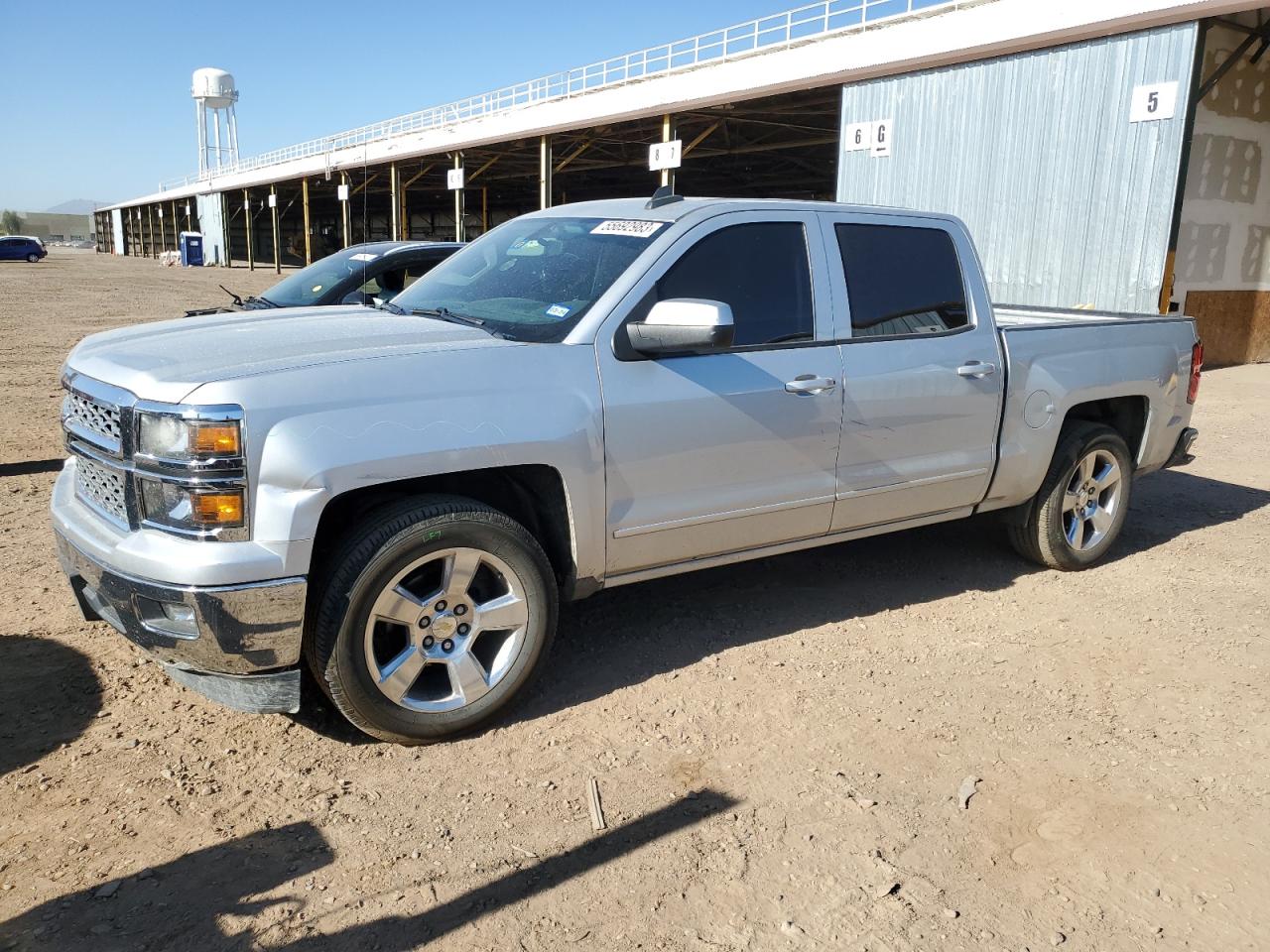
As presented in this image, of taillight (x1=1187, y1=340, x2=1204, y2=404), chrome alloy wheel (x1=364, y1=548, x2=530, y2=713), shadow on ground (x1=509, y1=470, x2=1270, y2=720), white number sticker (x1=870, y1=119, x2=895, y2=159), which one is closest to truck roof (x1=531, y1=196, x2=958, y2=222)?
chrome alloy wheel (x1=364, y1=548, x2=530, y2=713)

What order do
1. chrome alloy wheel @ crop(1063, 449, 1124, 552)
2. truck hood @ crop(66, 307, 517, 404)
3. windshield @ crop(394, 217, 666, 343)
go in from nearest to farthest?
truck hood @ crop(66, 307, 517, 404)
windshield @ crop(394, 217, 666, 343)
chrome alloy wheel @ crop(1063, 449, 1124, 552)

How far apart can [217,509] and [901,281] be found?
318 cm

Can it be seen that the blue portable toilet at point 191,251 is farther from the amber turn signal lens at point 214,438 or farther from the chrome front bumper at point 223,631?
the amber turn signal lens at point 214,438

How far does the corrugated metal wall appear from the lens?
1257 centimetres

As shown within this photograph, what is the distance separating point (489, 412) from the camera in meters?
3.42

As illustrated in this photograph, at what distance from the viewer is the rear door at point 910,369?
4.43 meters

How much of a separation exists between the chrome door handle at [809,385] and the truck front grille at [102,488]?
2508 mm

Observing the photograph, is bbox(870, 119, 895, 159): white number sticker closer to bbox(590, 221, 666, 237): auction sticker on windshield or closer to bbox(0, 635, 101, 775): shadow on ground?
bbox(590, 221, 666, 237): auction sticker on windshield

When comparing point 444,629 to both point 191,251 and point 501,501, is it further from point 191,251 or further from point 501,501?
point 191,251

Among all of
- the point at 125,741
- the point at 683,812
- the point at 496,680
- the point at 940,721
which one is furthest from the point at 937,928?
the point at 125,741

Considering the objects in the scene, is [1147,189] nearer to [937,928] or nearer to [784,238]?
[784,238]

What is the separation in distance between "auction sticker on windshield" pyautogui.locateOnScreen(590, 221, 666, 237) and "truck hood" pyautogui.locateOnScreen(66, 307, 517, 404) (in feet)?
2.64

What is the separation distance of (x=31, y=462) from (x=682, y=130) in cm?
2143

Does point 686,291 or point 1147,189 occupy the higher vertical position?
point 1147,189
